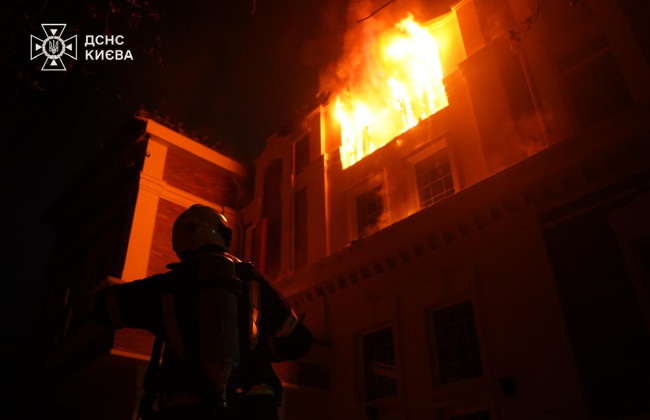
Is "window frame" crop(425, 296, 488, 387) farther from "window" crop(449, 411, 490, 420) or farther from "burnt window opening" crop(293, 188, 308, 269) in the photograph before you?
"burnt window opening" crop(293, 188, 308, 269)

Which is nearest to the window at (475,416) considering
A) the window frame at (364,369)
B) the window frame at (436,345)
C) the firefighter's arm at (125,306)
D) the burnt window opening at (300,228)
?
the window frame at (436,345)

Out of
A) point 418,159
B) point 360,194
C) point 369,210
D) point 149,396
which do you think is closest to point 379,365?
point 369,210

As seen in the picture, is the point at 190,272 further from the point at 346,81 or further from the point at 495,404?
the point at 346,81

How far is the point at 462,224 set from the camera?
33.7 feet

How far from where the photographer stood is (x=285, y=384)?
10812mm

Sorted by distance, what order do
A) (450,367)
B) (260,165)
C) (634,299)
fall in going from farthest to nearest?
(260,165), (450,367), (634,299)

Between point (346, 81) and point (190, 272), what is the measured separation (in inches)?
565

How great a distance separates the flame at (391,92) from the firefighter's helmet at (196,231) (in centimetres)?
1109

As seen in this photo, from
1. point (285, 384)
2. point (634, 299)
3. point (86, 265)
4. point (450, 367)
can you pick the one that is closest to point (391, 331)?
point (450, 367)

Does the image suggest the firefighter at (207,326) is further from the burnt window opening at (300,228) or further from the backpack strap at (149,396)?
the burnt window opening at (300,228)

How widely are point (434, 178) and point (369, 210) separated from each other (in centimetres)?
238

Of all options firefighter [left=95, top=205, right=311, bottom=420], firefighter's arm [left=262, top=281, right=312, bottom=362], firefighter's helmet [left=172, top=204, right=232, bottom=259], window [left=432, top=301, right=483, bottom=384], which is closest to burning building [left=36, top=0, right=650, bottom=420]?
window [left=432, top=301, right=483, bottom=384]

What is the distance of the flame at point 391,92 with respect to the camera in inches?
551

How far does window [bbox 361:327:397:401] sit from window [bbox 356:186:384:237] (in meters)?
3.22
